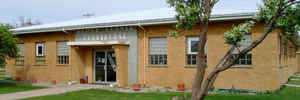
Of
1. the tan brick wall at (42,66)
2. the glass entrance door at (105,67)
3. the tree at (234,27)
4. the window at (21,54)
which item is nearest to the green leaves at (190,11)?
the tree at (234,27)

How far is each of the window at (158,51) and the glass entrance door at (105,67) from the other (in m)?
2.47

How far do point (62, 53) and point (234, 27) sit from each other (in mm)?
14003

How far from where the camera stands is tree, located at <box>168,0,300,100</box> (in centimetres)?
596

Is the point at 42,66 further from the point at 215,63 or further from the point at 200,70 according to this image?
the point at 200,70

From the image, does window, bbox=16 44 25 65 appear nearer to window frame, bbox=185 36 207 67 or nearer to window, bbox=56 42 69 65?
window, bbox=56 42 69 65

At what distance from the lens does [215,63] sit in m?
13.5

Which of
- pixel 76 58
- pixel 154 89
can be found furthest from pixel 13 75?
pixel 154 89

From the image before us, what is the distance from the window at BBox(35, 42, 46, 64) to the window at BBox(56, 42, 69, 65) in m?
1.30

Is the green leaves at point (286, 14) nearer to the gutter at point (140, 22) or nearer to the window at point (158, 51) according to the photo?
the gutter at point (140, 22)

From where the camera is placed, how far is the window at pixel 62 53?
17917 mm

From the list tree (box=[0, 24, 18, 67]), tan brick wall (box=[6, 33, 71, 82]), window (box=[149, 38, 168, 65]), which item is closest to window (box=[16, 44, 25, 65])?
tan brick wall (box=[6, 33, 71, 82])

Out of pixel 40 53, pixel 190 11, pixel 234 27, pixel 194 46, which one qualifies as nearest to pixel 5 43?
pixel 40 53

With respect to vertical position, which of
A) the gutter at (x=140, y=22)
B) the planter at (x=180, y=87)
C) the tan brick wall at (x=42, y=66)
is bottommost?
the planter at (x=180, y=87)

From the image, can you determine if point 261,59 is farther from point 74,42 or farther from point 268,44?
point 74,42
